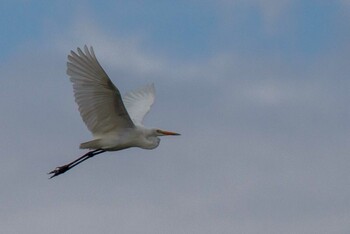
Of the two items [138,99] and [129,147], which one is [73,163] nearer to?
[129,147]

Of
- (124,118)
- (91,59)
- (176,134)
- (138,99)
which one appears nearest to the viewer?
(91,59)

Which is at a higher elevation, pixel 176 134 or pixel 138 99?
pixel 138 99

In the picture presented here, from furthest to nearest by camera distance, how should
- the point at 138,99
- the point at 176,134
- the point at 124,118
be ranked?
1. the point at 138,99
2. the point at 176,134
3. the point at 124,118

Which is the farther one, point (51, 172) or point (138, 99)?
point (138, 99)

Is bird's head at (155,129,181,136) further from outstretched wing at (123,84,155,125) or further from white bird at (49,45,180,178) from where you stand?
outstretched wing at (123,84,155,125)

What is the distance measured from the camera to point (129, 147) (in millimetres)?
Result: 21703

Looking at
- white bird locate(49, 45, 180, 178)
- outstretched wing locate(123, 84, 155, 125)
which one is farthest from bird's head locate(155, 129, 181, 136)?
outstretched wing locate(123, 84, 155, 125)

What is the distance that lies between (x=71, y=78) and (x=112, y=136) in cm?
174

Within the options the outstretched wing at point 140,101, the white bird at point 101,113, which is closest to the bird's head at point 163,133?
the white bird at point 101,113

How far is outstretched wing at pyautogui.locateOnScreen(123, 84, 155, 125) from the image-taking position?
2486 cm

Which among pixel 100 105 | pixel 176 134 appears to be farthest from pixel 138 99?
pixel 100 105

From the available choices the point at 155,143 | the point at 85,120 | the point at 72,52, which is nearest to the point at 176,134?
the point at 155,143

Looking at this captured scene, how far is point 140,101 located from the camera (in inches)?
1006

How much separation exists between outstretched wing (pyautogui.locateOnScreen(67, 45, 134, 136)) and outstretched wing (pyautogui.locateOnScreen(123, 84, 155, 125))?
3281 mm
